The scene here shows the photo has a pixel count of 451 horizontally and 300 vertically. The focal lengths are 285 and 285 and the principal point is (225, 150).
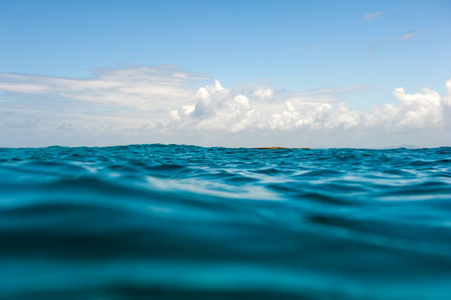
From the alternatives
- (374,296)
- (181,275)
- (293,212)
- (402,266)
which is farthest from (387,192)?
(181,275)

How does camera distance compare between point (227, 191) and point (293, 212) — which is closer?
point (293, 212)

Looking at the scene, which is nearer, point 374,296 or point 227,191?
point 374,296

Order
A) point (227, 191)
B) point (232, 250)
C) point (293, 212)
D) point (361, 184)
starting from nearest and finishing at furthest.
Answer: point (232, 250) < point (293, 212) < point (227, 191) < point (361, 184)

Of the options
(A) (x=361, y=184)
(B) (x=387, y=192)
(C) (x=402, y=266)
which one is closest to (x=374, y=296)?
(C) (x=402, y=266)

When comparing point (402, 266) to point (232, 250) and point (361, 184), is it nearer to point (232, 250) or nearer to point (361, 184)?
point (232, 250)

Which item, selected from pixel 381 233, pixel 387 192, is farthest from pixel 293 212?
pixel 387 192

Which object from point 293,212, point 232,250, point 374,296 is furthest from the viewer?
point 293,212

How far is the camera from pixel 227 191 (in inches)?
187

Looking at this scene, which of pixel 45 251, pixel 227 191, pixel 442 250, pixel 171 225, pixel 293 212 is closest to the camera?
pixel 45 251

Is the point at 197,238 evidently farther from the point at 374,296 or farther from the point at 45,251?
the point at 374,296

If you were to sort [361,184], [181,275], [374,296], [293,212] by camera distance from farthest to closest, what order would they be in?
[361,184] → [293,212] → [181,275] → [374,296]

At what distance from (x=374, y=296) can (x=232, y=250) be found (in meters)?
1.00

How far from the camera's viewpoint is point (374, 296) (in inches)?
65.9

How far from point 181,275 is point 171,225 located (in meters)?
0.94
